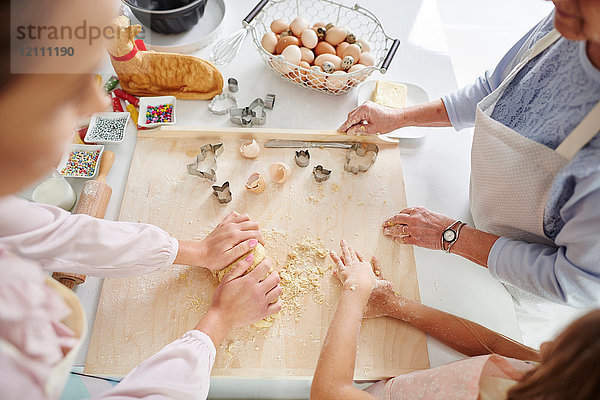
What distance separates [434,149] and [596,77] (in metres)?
0.56

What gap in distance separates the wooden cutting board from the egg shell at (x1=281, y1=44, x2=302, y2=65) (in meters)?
0.23

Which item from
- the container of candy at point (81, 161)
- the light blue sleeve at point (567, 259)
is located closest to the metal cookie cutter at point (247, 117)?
the container of candy at point (81, 161)

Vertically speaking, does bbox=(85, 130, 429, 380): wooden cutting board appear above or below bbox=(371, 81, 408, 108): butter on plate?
below

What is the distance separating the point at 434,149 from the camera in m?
1.21

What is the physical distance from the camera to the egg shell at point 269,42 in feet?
3.96

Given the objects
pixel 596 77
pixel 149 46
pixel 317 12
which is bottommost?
pixel 149 46

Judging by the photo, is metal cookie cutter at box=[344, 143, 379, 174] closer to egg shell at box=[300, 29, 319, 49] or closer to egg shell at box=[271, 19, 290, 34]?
egg shell at box=[300, 29, 319, 49]

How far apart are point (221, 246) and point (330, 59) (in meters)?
0.64

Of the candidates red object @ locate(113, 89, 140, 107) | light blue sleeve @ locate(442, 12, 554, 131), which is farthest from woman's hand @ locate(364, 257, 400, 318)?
red object @ locate(113, 89, 140, 107)

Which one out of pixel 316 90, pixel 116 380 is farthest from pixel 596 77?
pixel 116 380

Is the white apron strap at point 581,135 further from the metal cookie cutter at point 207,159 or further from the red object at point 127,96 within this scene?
the red object at point 127,96

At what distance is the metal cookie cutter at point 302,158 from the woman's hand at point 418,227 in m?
0.28

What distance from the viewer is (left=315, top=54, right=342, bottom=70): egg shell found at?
3.85 ft

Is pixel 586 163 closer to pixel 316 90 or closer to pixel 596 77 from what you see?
pixel 596 77
